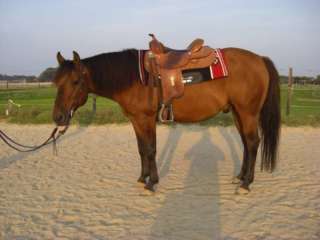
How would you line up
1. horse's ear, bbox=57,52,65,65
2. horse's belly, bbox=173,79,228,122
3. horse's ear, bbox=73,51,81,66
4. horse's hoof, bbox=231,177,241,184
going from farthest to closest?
horse's hoof, bbox=231,177,241,184
horse's belly, bbox=173,79,228,122
horse's ear, bbox=57,52,65,65
horse's ear, bbox=73,51,81,66

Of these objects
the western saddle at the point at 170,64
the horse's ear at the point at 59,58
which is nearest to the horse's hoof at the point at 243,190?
the western saddle at the point at 170,64

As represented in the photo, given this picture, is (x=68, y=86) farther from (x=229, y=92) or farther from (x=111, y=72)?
(x=229, y=92)

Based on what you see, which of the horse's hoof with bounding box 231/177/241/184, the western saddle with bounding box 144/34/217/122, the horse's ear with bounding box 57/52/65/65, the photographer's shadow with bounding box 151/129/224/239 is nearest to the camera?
the photographer's shadow with bounding box 151/129/224/239

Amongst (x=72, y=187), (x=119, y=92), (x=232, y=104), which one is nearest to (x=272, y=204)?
(x=232, y=104)

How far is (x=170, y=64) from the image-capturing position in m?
4.24

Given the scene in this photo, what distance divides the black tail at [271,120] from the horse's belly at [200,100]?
69 centimetres

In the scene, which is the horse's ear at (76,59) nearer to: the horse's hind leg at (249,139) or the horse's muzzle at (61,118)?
the horse's muzzle at (61,118)

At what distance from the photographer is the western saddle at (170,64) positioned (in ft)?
13.8

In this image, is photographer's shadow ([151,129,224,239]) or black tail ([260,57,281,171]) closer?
photographer's shadow ([151,129,224,239])

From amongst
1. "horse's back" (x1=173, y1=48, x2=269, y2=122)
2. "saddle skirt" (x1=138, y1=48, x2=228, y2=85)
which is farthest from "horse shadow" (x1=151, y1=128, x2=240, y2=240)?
"saddle skirt" (x1=138, y1=48, x2=228, y2=85)

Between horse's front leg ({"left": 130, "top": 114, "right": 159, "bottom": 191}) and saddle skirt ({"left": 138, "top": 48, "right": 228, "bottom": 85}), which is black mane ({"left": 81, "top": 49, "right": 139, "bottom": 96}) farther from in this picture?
horse's front leg ({"left": 130, "top": 114, "right": 159, "bottom": 191})

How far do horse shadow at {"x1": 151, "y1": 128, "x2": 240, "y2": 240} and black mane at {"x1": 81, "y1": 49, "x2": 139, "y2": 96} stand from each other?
1.47m

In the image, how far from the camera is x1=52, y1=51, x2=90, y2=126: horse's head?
4031 mm

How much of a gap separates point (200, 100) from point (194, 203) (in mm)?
1233
